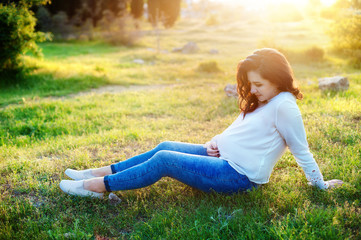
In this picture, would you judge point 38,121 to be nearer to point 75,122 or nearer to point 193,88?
point 75,122

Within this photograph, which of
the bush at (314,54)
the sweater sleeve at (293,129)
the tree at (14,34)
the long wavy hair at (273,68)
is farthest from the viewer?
the bush at (314,54)

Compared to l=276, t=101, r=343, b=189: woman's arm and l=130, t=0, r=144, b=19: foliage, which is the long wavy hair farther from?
l=130, t=0, r=144, b=19: foliage

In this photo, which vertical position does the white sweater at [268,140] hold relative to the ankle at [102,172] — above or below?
above

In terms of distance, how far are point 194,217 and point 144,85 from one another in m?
7.91

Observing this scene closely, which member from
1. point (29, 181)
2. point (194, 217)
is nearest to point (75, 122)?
point (29, 181)

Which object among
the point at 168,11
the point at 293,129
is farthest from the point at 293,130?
the point at 168,11

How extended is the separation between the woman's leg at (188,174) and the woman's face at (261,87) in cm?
78

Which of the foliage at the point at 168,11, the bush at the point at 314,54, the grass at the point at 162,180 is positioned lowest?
the grass at the point at 162,180

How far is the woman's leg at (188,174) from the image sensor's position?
2857 mm

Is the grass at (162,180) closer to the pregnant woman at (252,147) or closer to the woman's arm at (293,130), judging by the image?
the pregnant woman at (252,147)

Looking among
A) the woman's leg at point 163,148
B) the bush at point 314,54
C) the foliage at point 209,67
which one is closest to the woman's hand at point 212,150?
the woman's leg at point 163,148

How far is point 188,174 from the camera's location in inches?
115

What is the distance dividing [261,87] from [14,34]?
8.51 meters

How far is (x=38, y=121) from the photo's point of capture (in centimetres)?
601
